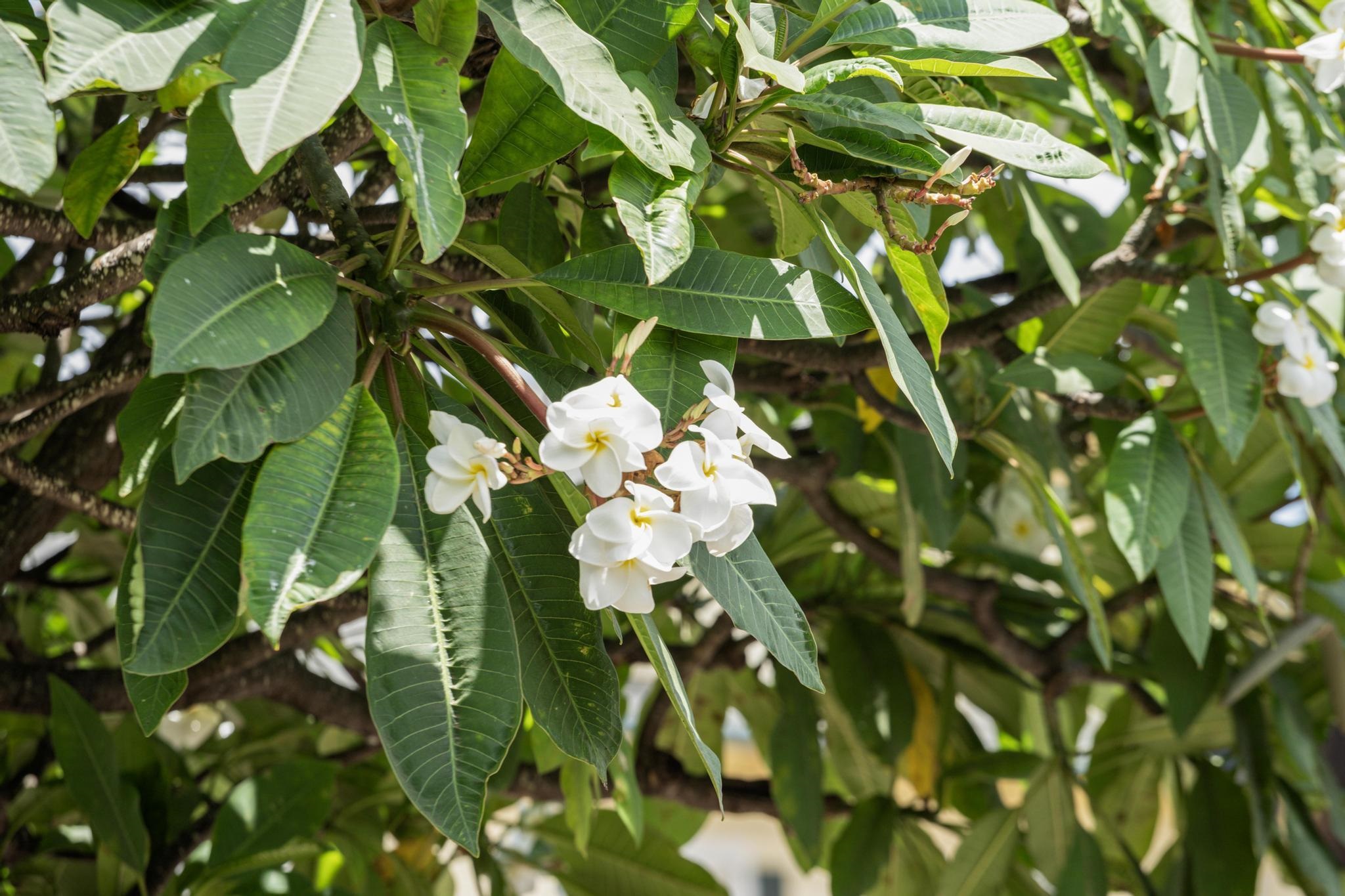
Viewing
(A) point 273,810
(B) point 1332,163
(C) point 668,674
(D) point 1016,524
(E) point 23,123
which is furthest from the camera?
(D) point 1016,524

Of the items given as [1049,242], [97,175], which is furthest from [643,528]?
[1049,242]

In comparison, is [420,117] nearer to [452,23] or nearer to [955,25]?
[452,23]

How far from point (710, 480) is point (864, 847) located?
3.42 ft

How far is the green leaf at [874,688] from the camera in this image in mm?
1390

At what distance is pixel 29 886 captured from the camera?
1.21m

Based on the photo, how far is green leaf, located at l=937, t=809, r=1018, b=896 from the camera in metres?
1.34

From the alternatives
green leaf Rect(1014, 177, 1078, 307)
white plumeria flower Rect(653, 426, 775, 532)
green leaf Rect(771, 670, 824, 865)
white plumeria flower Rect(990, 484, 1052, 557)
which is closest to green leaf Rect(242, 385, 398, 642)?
white plumeria flower Rect(653, 426, 775, 532)

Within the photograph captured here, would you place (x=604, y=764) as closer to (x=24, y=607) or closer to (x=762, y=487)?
(x=762, y=487)

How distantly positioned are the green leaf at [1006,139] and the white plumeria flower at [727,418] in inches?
5.7

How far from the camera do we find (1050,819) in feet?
4.57

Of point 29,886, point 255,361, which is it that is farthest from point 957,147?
point 29,886

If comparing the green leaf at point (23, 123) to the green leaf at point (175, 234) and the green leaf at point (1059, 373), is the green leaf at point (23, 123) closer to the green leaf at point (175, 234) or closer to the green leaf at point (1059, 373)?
the green leaf at point (175, 234)

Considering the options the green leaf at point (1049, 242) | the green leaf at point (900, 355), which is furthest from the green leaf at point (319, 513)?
the green leaf at point (1049, 242)

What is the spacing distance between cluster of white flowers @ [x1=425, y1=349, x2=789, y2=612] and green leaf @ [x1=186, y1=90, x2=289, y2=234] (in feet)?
0.37
